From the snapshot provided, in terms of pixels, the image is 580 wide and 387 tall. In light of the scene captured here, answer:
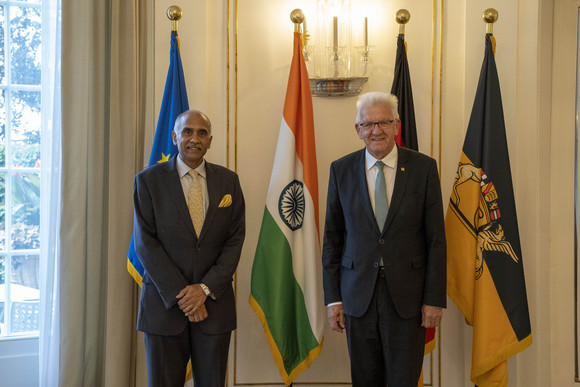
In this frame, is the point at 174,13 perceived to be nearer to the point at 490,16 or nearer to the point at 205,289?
the point at 205,289

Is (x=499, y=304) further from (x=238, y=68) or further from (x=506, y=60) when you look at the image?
(x=238, y=68)

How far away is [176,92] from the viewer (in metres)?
2.69

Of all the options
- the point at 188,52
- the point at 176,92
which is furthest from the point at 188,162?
the point at 188,52

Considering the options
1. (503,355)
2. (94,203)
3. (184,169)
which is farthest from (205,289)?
(503,355)

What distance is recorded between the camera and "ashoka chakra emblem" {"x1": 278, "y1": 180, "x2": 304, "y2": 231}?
8.97ft

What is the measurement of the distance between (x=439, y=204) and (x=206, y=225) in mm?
1012

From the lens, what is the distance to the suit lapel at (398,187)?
2.06 metres

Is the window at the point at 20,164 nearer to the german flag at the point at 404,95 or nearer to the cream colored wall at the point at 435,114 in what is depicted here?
the cream colored wall at the point at 435,114

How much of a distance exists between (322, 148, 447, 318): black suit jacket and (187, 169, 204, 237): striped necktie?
0.65 metres

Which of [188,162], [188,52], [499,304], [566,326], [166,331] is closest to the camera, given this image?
[166,331]

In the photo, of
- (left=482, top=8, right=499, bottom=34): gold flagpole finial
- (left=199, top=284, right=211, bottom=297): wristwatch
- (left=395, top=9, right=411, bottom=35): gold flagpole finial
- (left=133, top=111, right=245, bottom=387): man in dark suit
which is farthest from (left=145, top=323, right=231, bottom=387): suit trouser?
(left=482, top=8, right=499, bottom=34): gold flagpole finial

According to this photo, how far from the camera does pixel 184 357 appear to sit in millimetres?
2150

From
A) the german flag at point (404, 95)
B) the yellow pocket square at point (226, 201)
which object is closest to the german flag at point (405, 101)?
the german flag at point (404, 95)

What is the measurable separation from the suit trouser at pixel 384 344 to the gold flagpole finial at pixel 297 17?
4.96 ft
